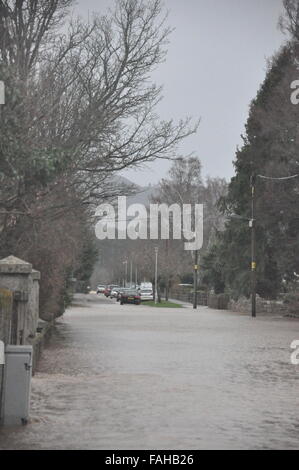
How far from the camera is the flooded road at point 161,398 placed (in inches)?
342

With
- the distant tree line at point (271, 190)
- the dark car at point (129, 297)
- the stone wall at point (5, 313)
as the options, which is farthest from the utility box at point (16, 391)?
the dark car at point (129, 297)

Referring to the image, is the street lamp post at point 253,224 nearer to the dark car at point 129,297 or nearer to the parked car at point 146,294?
the dark car at point 129,297

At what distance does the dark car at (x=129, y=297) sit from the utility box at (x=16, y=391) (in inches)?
2367

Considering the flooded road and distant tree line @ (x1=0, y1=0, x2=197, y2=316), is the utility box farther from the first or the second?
distant tree line @ (x1=0, y1=0, x2=197, y2=316)

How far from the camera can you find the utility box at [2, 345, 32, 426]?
9.38 m

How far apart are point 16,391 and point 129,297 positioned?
2382 inches

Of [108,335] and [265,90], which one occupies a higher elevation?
[265,90]

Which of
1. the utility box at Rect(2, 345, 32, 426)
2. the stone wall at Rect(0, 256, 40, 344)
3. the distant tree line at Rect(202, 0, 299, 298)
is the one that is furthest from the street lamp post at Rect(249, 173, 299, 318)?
the utility box at Rect(2, 345, 32, 426)

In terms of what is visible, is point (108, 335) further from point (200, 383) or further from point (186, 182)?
point (186, 182)

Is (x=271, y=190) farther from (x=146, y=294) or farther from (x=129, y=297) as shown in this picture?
(x=146, y=294)

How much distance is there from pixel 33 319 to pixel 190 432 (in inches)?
352

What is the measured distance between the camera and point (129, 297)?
69812 mm

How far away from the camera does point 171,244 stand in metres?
96.8
